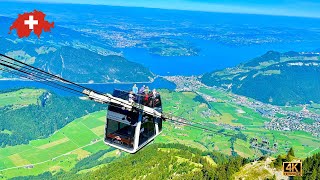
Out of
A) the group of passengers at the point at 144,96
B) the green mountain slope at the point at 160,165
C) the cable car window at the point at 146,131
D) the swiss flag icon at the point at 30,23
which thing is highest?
the swiss flag icon at the point at 30,23

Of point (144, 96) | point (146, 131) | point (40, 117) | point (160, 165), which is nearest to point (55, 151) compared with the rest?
point (40, 117)

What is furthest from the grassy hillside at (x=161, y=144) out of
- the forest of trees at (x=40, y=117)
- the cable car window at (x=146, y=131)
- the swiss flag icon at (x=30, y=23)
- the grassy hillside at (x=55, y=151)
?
the cable car window at (x=146, y=131)

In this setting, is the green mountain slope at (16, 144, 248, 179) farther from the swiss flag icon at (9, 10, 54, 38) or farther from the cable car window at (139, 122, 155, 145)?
the cable car window at (139, 122, 155, 145)

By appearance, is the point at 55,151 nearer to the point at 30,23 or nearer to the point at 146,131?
the point at 30,23

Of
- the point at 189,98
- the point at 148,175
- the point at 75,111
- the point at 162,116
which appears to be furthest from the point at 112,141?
the point at 189,98

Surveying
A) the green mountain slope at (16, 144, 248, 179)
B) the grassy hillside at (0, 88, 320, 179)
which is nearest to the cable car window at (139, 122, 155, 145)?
the green mountain slope at (16, 144, 248, 179)

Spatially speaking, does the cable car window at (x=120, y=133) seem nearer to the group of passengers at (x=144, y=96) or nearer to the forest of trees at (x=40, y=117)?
the group of passengers at (x=144, y=96)
